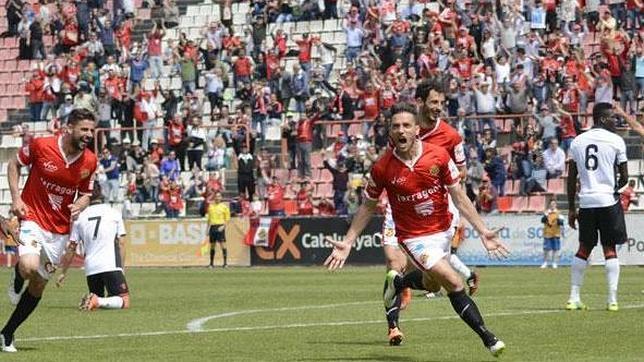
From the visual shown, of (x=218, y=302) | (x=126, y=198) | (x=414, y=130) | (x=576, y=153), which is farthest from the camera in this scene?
(x=126, y=198)

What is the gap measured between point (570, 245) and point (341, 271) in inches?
248

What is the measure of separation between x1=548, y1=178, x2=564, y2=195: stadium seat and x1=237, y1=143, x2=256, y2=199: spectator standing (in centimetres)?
968

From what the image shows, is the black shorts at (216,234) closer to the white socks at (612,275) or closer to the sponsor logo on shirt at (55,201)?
the white socks at (612,275)

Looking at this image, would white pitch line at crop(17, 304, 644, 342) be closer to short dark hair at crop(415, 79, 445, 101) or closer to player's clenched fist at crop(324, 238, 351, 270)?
short dark hair at crop(415, 79, 445, 101)

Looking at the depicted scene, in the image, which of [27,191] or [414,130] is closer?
[414,130]

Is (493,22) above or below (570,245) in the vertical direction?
above

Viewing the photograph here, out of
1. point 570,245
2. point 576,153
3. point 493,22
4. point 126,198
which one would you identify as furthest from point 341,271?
point 576,153

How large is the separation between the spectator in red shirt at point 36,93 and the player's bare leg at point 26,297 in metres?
39.9

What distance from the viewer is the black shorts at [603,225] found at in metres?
19.9

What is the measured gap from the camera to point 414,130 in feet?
47.7

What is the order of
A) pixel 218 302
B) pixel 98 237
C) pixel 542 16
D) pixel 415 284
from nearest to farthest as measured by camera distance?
pixel 415 284 → pixel 98 237 → pixel 218 302 → pixel 542 16

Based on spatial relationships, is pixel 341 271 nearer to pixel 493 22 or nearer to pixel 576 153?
pixel 493 22

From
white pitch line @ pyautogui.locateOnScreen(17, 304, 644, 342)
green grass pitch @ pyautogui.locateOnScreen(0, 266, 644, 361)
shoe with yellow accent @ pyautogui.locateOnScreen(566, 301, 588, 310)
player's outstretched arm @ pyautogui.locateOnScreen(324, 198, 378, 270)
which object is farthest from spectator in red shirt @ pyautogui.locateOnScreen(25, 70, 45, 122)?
player's outstretched arm @ pyautogui.locateOnScreen(324, 198, 378, 270)

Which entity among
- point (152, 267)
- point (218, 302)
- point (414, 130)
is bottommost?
point (152, 267)
